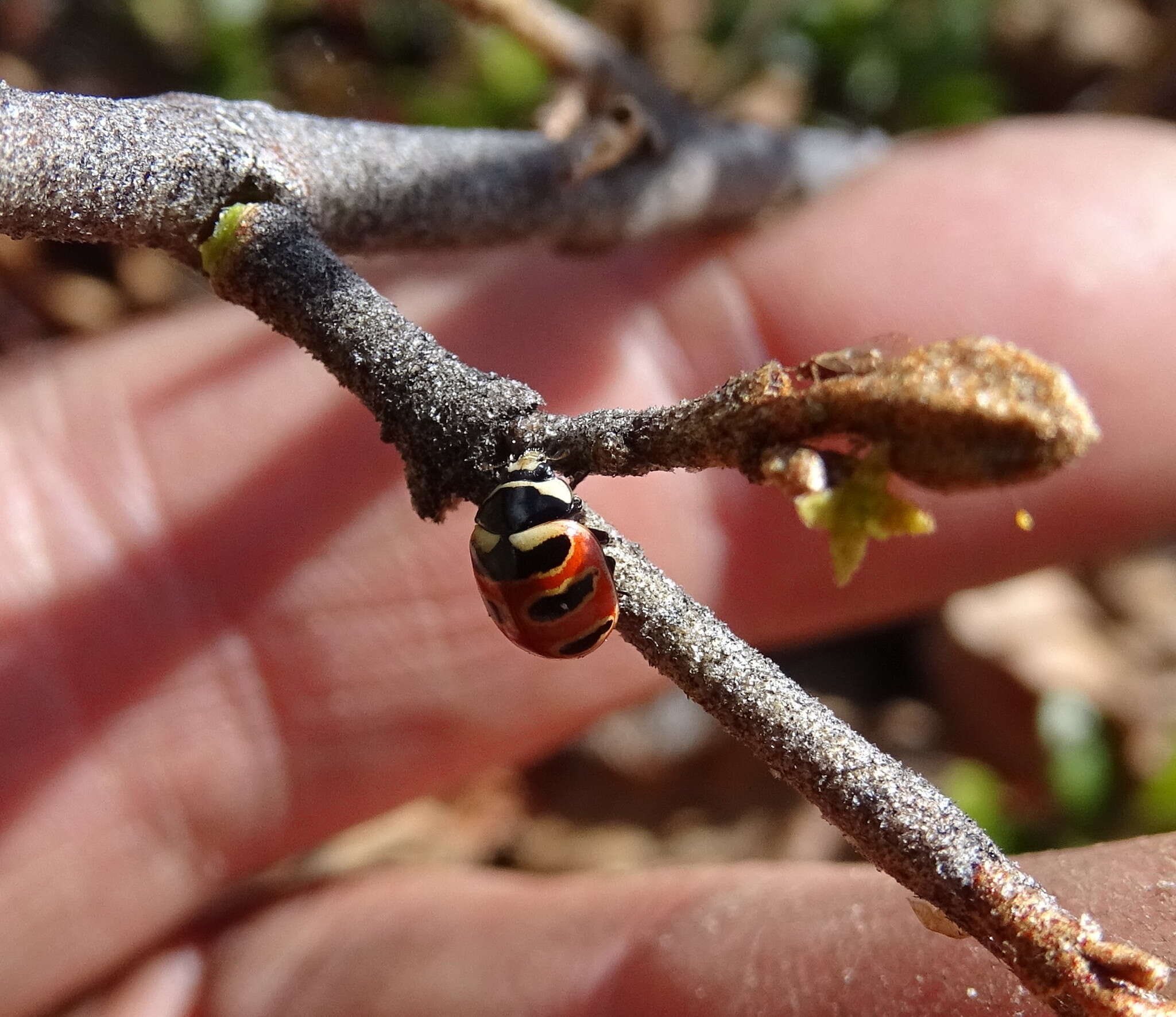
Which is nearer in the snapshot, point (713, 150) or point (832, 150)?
point (713, 150)

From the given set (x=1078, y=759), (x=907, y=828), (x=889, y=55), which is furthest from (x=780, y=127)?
(x=907, y=828)

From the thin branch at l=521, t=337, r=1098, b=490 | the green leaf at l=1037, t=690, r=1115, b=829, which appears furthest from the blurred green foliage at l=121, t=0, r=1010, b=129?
the thin branch at l=521, t=337, r=1098, b=490

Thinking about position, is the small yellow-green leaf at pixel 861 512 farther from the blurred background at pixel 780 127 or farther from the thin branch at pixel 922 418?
the blurred background at pixel 780 127

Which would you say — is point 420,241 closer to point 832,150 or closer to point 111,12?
point 832,150

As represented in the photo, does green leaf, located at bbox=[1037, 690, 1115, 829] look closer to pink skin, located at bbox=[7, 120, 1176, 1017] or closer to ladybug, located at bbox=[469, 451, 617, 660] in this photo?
pink skin, located at bbox=[7, 120, 1176, 1017]

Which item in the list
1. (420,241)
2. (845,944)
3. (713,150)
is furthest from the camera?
(713,150)

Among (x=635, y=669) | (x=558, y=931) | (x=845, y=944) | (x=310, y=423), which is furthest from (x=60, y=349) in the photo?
(x=845, y=944)

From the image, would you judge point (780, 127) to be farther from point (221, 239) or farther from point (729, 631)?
point (729, 631)
